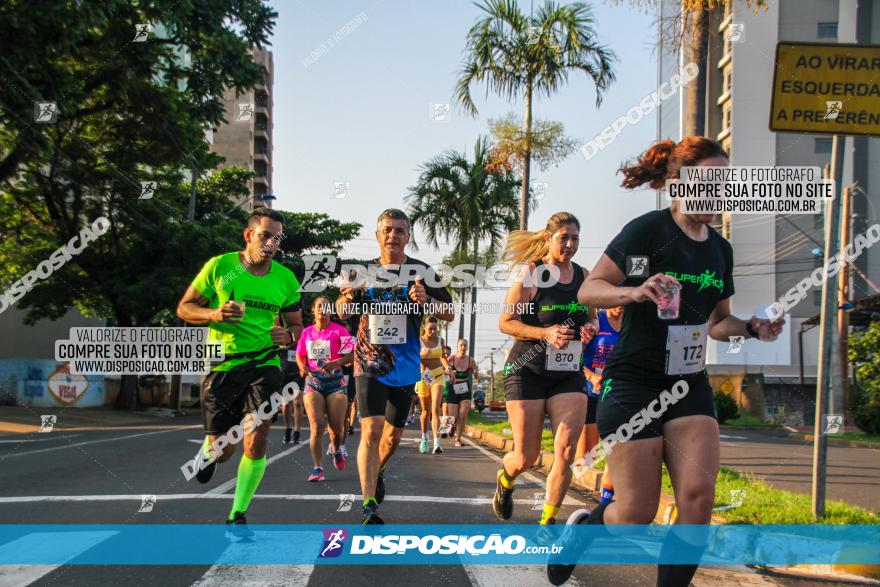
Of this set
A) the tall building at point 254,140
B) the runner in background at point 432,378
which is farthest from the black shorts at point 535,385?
the tall building at point 254,140

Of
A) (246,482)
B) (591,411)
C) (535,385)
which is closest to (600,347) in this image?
(591,411)

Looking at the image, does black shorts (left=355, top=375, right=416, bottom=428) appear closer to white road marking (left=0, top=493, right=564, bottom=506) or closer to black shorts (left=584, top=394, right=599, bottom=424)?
white road marking (left=0, top=493, right=564, bottom=506)

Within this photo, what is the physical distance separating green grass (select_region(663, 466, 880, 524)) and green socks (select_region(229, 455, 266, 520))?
2893 millimetres

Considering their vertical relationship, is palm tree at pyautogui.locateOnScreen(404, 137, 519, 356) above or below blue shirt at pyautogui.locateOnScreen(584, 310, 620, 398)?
above

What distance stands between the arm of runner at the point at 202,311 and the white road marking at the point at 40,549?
151 cm

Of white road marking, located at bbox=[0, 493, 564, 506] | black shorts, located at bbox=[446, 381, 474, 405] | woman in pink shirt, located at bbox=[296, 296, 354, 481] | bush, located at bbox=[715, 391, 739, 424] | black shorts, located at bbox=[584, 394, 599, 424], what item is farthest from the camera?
bush, located at bbox=[715, 391, 739, 424]

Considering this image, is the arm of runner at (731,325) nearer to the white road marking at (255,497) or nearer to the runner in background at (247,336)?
the runner in background at (247,336)

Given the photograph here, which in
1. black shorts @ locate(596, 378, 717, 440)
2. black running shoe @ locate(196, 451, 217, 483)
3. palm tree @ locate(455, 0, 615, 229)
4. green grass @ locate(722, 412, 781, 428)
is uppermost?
palm tree @ locate(455, 0, 615, 229)

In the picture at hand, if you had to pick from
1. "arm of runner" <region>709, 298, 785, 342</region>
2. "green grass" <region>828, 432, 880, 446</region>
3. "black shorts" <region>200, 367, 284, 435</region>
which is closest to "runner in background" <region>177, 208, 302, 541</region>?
"black shorts" <region>200, 367, 284, 435</region>

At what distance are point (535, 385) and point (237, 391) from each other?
81.2 inches

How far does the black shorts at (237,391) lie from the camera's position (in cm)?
586

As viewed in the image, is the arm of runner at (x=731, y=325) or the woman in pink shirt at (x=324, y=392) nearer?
the arm of runner at (x=731, y=325)

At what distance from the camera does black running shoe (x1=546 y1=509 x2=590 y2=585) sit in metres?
4.12

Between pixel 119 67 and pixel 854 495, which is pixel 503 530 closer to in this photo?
pixel 854 495
